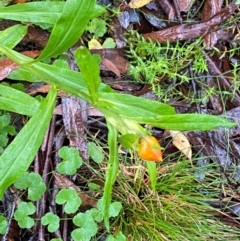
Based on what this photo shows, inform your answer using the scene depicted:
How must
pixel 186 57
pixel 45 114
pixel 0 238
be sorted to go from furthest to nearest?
pixel 186 57, pixel 0 238, pixel 45 114

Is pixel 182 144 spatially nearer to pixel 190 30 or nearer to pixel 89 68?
pixel 190 30

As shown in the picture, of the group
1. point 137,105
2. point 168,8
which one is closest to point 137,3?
point 168,8

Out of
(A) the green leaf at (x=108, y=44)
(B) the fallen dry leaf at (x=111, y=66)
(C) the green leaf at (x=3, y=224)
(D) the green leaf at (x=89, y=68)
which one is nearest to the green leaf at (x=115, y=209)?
(C) the green leaf at (x=3, y=224)

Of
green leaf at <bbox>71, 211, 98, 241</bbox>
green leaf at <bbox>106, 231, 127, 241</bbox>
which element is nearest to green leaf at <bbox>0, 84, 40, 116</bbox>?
green leaf at <bbox>71, 211, 98, 241</bbox>

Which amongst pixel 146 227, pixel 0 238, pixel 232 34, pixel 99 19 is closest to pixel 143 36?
pixel 99 19

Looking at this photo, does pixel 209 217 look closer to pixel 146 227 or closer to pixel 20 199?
pixel 146 227

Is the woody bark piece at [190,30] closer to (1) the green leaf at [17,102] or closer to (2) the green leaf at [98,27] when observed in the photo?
(2) the green leaf at [98,27]
